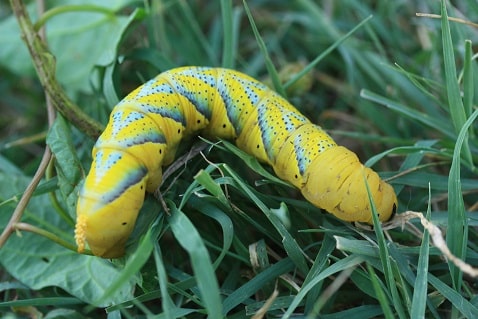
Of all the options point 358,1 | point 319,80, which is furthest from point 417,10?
point 319,80

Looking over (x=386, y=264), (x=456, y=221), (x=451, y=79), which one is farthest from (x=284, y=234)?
(x=451, y=79)

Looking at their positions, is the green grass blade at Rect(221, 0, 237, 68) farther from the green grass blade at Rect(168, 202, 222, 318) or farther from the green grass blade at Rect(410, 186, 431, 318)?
the green grass blade at Rect(410, 186, 431, 318)

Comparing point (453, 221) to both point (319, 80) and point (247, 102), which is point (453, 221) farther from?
point (319, 80)

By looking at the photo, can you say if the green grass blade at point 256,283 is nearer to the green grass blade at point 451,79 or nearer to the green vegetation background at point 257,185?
the green vegetation background at point 257,185

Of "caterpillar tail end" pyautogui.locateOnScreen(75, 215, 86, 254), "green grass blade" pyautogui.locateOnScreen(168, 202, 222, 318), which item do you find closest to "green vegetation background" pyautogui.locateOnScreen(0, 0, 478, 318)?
"green grass blade" pyautogui.locateOnScreen(168, 202, 222, 318)

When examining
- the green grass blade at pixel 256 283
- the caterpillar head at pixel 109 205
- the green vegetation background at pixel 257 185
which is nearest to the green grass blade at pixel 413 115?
the green vegetation background at pixel 257 185

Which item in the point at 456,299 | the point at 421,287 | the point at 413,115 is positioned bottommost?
the point at 456,299

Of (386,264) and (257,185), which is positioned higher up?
(257,185)

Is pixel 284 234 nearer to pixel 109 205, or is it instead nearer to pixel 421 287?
pixel 421 287
